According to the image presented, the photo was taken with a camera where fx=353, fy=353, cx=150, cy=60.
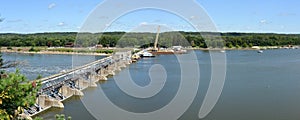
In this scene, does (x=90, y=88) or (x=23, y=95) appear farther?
(x=90, y=88)

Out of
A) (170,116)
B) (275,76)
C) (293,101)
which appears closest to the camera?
(170,116)

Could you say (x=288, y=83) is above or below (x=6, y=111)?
below

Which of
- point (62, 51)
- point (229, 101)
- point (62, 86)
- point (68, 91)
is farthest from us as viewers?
point (62, 51)

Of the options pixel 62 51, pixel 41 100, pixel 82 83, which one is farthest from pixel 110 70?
pixel 62 51

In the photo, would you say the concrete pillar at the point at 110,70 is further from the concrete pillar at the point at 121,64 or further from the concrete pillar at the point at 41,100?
the concrete pillar at the point at 41,100

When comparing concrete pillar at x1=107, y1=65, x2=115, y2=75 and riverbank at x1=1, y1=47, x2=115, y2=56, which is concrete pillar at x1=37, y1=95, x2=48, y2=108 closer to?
concrete pillar at x1=107, y1=65, x2=115, y2=75

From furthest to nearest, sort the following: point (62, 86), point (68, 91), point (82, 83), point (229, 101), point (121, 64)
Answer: point (121, 64) → point (82, 83) → point (68, 91) → point (62, 86) → point (229, 101)

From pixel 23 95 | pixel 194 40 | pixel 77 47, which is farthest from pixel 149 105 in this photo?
pixel 194 40

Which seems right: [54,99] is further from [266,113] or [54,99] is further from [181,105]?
[266,113]

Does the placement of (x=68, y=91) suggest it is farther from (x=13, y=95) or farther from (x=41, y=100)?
(x=13, y=95)

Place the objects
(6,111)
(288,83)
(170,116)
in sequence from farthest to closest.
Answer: (288,83), (170,116), (6,111)

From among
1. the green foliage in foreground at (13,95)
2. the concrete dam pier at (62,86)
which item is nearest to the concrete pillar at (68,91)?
the concrete dam pier at (62,86)
